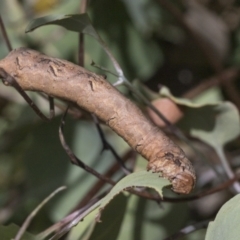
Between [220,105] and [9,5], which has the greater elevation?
[9,5]

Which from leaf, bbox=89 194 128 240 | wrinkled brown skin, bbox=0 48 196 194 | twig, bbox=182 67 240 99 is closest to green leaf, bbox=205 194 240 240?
wrinkled brown skin, bbox=0 48 196 194

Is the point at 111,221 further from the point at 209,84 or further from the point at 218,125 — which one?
the point at 209,84

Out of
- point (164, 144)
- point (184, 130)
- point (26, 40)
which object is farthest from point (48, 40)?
point (164, 144)

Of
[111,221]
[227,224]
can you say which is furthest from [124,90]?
[227,224]

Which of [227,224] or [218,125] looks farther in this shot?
[218,125]

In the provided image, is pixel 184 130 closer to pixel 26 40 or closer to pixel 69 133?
pixel 69 133

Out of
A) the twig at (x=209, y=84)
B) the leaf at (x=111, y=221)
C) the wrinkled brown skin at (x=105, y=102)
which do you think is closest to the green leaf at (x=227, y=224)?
the wrinkled brown skin at (x=105, y=102)

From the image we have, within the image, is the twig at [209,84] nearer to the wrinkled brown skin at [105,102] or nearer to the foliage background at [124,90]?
the foliage background at [124,90]
